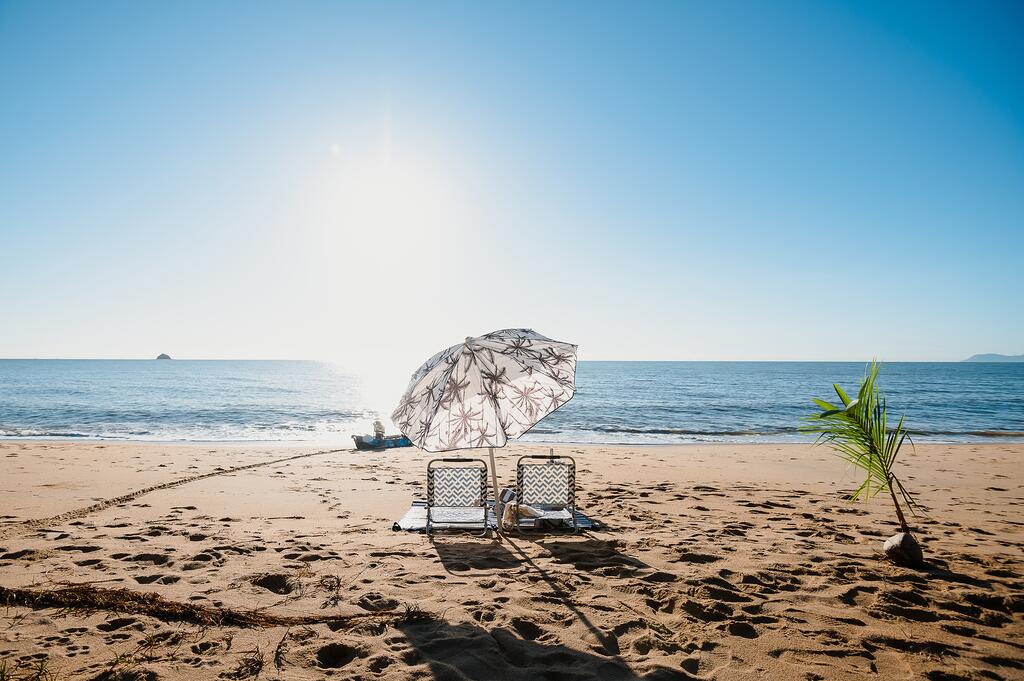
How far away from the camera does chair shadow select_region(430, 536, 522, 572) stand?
511 cm

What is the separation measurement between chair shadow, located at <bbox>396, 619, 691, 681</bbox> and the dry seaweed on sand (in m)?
0.30

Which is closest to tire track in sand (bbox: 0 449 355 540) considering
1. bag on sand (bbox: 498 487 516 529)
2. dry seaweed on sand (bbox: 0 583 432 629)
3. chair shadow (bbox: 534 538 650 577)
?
dry seaweed on sand (bbox: 0 583 432 629)

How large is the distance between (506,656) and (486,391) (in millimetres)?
3085

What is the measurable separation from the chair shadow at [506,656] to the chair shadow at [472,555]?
49.4 inches

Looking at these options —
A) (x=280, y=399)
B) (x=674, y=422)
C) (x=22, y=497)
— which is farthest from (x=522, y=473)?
(x=280, y=399)

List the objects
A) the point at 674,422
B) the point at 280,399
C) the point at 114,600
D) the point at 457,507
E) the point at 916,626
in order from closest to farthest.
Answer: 1. the point at 916,626
2. the point at 114,600
3. the point at 457,507
4. the point at 674,422
5. the point at 280,399

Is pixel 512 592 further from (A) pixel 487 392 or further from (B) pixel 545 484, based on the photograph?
(B) pixel 545 484

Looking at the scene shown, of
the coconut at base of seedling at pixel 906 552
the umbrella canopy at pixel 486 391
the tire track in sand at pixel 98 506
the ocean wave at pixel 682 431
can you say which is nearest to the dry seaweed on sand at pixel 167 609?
the umbrella canopy at pixel 486 391

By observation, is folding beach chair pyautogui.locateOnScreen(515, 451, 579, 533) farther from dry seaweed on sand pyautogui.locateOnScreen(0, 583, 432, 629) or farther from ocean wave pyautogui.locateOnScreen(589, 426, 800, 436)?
ocean wave pyautogui.locateOnScreen(589, 426, 800, 436)

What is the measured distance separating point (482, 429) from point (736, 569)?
9.86 feet

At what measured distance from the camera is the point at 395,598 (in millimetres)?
4270

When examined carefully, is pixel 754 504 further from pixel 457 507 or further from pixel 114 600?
pixel 114 600

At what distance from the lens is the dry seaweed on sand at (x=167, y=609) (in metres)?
3.84

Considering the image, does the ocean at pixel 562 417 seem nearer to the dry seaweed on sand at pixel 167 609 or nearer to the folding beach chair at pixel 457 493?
the folding beach chair at pixel 457 493
